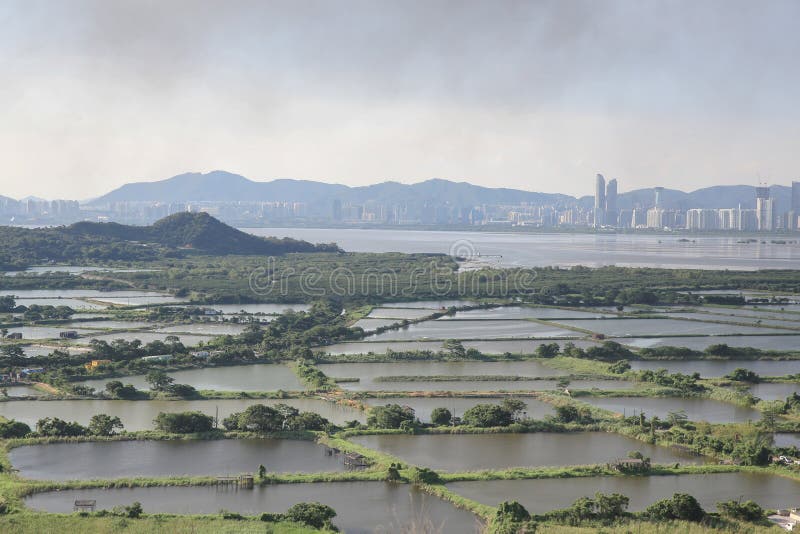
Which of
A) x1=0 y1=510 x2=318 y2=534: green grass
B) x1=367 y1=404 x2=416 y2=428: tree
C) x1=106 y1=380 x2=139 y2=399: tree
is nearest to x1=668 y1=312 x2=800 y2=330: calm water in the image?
x1=367 y1=404 x2=416 y2=428: tree

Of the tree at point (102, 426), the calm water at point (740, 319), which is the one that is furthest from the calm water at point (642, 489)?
the calm water at point (740, 319)

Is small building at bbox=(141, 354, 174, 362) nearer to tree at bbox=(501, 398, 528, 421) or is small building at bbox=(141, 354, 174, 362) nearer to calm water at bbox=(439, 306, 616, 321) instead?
tree at bbox=(501, 398, 528, 421)

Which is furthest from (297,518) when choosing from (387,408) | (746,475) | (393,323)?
(393,323)

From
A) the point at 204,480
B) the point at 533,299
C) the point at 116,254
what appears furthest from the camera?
the point at 116,254

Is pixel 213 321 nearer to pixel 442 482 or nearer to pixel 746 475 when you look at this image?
pixel 442 482

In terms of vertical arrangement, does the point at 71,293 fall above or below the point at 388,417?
above

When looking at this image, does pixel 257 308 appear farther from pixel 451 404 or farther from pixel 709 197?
pixel 709 197

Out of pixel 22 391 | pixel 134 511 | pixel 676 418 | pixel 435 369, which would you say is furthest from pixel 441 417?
pixel 22 391
